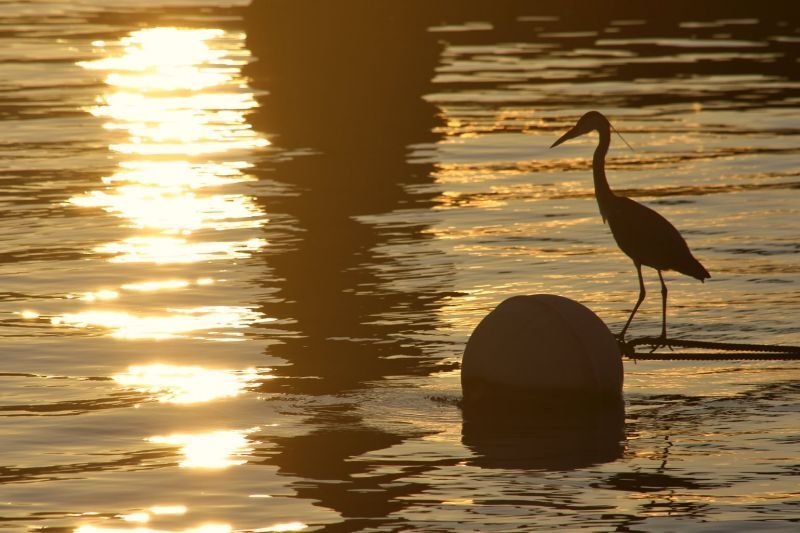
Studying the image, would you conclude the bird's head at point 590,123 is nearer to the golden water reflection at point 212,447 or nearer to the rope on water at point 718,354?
the rope on water at point 718,354

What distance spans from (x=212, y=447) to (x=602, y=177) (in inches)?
232

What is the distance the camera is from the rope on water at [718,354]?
1633 cm

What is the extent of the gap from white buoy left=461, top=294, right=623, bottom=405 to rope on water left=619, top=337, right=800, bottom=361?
1.36 meters

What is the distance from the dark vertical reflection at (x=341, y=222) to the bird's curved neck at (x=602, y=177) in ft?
8.02

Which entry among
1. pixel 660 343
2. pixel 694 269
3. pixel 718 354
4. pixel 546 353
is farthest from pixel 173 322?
pixel 718 354

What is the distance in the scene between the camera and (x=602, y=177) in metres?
18.5

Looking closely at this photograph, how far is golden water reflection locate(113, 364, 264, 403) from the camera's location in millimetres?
16422

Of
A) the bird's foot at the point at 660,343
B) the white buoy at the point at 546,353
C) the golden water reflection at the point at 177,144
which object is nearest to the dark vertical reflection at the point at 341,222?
the golden water reflection at the point at 177,144

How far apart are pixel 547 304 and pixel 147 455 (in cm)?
367

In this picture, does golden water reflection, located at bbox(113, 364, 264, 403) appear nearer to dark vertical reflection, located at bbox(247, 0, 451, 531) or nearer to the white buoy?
dark vertical reflection, located at bbox(247, 0, 451, 531)

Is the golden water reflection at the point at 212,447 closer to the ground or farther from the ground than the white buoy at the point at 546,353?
closer to the ground

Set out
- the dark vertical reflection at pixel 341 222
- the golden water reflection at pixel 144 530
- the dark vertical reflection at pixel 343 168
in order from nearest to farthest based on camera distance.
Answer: the golden water reflection at pixel 144 530 < the dark vertical reflection at pixel 341 222 < the dark vertical reflection at pixel 343 168

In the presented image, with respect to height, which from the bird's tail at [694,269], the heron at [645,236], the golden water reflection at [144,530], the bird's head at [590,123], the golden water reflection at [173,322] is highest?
the bird's head at [590,123]

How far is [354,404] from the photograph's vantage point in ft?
52.9
